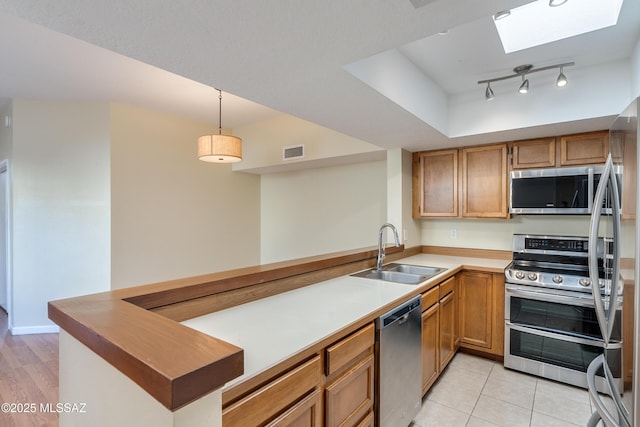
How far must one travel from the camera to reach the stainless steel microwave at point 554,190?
→ 258cm

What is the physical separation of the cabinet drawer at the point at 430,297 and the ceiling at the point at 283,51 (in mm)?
1309

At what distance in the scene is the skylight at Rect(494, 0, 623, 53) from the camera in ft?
6.02

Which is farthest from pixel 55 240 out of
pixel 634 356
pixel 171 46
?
pixel 634 356

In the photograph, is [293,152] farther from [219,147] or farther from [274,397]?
[274,397]

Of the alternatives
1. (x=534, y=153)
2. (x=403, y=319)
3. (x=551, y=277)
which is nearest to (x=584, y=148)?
(x=534, y=153)

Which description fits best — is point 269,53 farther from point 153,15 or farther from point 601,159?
point 601,159

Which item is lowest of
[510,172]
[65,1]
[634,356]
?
[634,356]

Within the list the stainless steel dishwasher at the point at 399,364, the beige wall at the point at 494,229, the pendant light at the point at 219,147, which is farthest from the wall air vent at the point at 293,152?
the stainless steel dishwasher at the point at 399,364

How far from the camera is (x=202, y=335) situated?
86 centimetres

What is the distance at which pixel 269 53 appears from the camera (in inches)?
53.8

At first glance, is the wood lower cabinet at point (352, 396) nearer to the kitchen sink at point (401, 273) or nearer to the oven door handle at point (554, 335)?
the kitchen sink at point (401, 273)

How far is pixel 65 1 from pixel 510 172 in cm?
334

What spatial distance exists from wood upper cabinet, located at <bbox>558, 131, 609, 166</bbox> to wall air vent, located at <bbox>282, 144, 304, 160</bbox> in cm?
268

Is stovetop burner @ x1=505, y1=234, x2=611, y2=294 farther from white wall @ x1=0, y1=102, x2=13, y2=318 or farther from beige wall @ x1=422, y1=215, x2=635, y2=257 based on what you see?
white wall @ x1=0, y1=102, x2=13, y2=318
